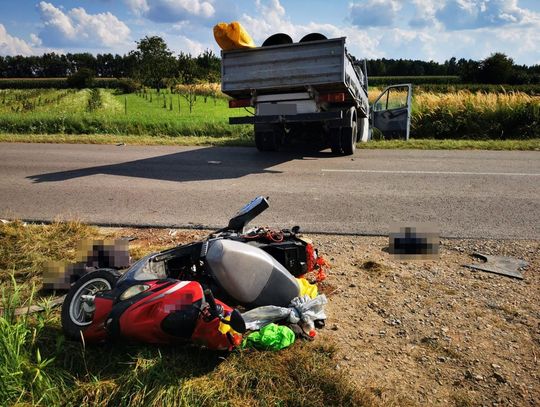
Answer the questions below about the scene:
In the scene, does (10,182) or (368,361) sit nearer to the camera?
(368,361)

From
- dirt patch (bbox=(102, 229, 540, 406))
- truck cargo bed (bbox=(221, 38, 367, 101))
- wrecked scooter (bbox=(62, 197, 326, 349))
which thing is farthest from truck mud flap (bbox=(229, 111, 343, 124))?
wrecked scooter (bbox=(62, 197, 326, 349))

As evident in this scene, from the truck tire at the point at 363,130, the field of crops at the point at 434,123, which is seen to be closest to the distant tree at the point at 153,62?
the field of crops at the point at 434,123

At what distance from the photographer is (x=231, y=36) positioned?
27.7 feet

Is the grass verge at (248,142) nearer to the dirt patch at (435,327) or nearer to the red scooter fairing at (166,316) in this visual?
the dirt patch at (435,327)

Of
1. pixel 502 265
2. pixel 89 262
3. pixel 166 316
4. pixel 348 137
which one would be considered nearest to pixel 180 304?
pixel 166 316

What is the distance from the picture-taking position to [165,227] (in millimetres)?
5078

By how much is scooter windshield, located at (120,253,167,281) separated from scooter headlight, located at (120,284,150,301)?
0.10m

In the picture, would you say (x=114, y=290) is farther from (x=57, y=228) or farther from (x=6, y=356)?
(x=57, y=228)

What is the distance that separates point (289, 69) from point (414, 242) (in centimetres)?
505

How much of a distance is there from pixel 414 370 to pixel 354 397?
1.60 ft

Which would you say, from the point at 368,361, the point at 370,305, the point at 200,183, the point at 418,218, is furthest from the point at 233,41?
the point at 368,361

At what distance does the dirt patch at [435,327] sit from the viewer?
239cm

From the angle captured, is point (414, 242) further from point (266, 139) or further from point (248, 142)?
point (248, 142)

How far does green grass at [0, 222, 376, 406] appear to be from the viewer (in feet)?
7.29
